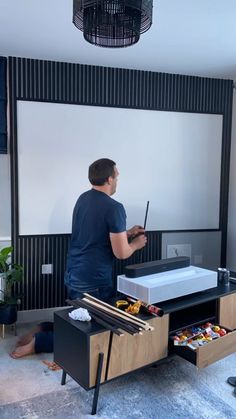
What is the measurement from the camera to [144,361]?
187 cm

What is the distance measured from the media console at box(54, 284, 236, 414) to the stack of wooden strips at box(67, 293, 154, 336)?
0.15ft

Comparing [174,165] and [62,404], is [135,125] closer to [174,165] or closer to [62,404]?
[174,165]

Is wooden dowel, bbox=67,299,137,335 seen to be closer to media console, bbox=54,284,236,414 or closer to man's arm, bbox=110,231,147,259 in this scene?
media console, bbox=54,284,236,414

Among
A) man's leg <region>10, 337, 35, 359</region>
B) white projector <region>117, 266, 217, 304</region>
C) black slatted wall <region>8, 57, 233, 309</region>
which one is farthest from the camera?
black slatted wall <region>8, 57, 233, 309</region>

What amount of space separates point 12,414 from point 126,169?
6.51ft

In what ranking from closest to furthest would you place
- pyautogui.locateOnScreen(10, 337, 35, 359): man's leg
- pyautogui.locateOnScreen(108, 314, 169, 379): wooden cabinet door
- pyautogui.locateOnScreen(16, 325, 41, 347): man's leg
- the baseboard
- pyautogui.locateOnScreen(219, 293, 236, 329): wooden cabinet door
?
pyautogui.locateOnScreen(108, 314, 169, 379): wooden cabinet door < pyautogui.locateOnScreen(219, 293, 236, 329): wooden cabinet door < pyautogui.locateOnScreen(10, 337, 35, 359): man's leg < pyautogui.locateOnScreen(16, 325, 41, 347): man's leg < the baseboard

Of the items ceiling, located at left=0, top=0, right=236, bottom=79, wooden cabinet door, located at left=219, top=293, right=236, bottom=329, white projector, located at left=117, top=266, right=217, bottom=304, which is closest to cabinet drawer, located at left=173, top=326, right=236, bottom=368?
wooden cabinet door, located at left=219, top=293, right=236, bottom=329

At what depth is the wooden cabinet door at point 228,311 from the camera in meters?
2.16

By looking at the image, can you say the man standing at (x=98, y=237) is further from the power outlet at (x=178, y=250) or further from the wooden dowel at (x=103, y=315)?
the power outlet at (x=178, y=250)

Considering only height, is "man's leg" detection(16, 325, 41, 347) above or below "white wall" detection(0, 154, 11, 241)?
below

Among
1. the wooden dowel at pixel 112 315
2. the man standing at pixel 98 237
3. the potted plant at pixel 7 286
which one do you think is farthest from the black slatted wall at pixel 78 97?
the wooden dowel at pixel 112 315

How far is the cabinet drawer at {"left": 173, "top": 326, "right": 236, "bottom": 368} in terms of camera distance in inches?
71.0

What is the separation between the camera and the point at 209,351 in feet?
6.08

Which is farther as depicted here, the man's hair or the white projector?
the man's hair
